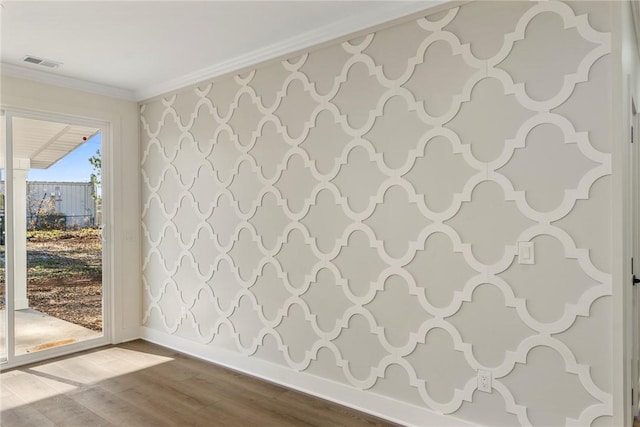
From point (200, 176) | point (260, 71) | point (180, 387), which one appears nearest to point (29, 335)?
point (180, 387)

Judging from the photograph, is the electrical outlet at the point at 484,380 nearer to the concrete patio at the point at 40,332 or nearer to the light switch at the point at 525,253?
the light switch at the point at 525,253

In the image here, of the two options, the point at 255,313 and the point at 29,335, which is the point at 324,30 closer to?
the point at 255,313

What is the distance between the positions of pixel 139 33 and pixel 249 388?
279cm

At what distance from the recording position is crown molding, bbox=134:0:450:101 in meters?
2.55

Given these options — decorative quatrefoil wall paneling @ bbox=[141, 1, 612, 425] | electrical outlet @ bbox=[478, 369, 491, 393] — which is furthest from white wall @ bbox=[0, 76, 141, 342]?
electrical outlet @ bbox=[478, 369, 491, 393]

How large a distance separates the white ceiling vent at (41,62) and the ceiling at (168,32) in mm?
61

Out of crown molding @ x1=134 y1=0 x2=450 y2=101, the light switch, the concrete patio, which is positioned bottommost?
the concrete patio

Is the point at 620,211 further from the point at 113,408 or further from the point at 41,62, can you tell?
the point at 41,62

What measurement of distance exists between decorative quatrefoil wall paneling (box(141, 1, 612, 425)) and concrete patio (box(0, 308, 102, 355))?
1.45m

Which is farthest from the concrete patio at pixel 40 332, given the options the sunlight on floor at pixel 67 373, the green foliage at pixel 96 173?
the green foliage at pixel 96 173

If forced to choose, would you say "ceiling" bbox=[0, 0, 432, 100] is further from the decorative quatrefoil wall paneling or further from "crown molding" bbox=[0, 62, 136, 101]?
the decorative quatrefoil wall paneling

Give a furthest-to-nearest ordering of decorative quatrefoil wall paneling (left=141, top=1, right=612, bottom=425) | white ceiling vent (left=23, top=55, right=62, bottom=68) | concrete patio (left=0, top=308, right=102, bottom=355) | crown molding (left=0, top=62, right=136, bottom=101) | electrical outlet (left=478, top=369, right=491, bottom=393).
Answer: concrete patio (left=0, top=308, right=102, bottom=355) → crown molding (left=0, top=62, right=136, bottom=101) → white ceiling vent (left=23, top=55, right=62, bottom=68) → electrical outlet (left=478, top=369, right=491, bottom=393) → decorative quatrefoil wall paneling (left=141, top=1, right=612, bottom=425)

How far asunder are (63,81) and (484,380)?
4.36 meters

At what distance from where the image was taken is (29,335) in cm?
382
